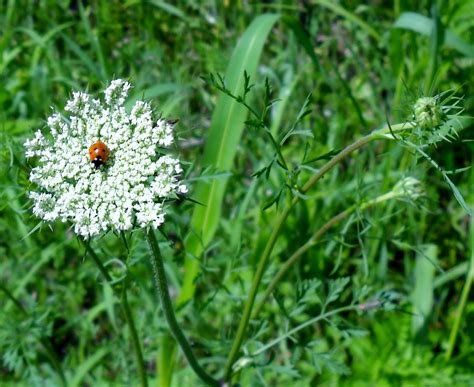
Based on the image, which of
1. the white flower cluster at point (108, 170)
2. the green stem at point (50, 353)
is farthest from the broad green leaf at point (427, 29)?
the green stem at point (50, 353)

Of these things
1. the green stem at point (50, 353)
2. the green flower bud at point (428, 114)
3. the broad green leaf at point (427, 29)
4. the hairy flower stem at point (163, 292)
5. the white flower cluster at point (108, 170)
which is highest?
the broad green leaf at point (427, 29)

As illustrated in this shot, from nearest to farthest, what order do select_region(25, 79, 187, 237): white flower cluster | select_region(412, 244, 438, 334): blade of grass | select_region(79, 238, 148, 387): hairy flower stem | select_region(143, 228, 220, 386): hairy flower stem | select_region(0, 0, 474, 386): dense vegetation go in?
1. select_region(25, 79, 187, 237): white flower cluster
2. select_region(143, 228, 220, 386): hairy flower stem
3. select_region(79, 238, 148, 387): hairy flower stem
4. select_region(0, 0, 474, 386): dense vegetation
5. select_region(412, 244, 438, 334): blade of grass

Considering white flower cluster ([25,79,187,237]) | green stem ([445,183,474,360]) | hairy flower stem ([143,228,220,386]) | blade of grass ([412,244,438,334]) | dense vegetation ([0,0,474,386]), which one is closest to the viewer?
white flower cluster ([25,79,187,237])

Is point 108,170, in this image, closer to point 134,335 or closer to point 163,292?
point 163,292

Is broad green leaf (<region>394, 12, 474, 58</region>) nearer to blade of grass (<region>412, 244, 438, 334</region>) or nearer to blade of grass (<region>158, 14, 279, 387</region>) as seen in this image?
blade of grass (<region>158, 14, 279, 387</region>)

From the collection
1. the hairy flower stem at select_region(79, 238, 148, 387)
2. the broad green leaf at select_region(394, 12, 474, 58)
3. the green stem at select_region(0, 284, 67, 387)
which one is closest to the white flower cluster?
the hairy flower stem at select_region(79, 238, 148, 387)

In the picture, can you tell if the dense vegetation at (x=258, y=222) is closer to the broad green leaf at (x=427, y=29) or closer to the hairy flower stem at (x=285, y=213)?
the broad green leaf at (x=427, y=29)
